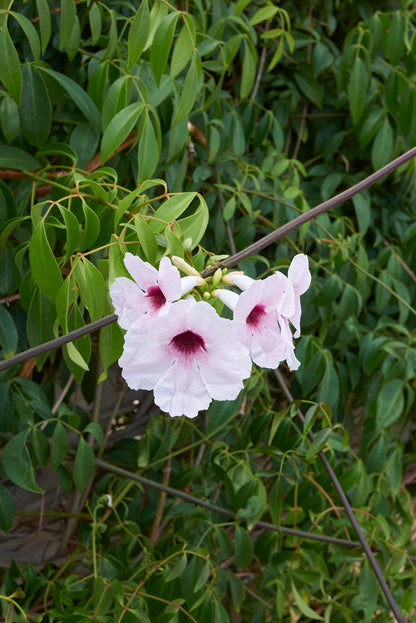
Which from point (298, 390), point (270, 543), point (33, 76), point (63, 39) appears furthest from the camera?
point (298, 390)

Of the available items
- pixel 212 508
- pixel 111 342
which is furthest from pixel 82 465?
pixel 111 342

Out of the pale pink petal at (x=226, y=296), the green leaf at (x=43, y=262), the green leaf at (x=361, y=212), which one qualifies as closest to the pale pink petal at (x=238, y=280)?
the pale pink petal at (x=226, y=296)

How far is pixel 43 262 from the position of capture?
75 cm

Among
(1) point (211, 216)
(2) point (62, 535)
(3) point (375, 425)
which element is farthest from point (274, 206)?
(2) point (62, 535)

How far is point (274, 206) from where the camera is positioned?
144 centimetres

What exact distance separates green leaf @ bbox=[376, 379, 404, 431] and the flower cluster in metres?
0.85

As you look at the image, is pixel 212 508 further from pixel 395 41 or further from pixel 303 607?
pixel 395 41

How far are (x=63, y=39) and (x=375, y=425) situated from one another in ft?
3.52

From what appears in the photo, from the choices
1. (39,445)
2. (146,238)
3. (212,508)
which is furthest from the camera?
(212,508)

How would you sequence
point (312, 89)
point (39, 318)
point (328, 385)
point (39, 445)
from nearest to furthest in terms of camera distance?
point (39, 318) < point (39, 445) < point (328, 385) < point (312, 89)

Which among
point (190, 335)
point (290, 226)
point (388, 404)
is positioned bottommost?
point (388, 404)

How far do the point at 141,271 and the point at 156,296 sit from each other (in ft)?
0.10

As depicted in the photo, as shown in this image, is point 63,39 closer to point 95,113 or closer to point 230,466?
point 95,113

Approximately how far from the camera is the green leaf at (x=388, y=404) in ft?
4.62
